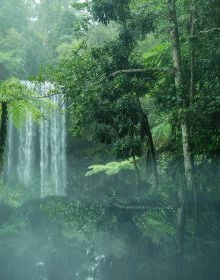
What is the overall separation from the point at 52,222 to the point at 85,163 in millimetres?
13435

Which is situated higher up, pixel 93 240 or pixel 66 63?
pixel 66 63

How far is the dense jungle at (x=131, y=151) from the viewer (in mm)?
3369

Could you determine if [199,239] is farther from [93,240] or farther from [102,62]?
[102,62]

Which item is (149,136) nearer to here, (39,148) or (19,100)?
(19,100)

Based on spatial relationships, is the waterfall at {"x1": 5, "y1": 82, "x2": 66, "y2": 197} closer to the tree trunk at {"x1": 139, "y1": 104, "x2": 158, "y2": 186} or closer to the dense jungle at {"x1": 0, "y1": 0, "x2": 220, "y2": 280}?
the dense jungle at {"x1": 0, "y1": 0, "x2": 220, "y2": 280}

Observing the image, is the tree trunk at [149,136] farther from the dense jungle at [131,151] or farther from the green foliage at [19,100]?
the green foliage at [19,100]

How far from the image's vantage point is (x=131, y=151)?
9.32m

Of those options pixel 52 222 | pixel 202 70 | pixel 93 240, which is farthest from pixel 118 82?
pixel 93 240

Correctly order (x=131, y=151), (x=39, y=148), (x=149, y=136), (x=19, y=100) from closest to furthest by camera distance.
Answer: (x=19, y=100), (x=131, y=151), (x=149, y=136), (x=39, y=148)

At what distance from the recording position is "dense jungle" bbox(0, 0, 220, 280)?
337cm

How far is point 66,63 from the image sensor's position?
898cm

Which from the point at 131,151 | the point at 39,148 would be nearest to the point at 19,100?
the point at 131,151

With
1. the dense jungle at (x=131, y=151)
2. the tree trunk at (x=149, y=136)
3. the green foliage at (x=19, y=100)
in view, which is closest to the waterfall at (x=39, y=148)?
the dense jungle at (x=131, y=151)

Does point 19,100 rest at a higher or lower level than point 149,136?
higher
